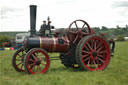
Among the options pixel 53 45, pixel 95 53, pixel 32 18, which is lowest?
pixel 95 53

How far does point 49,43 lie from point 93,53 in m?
1.75

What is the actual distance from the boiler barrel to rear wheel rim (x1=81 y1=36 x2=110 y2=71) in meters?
0.76

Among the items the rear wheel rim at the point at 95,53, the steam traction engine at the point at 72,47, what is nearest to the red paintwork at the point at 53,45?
the steam traction engine at the point at 72,47

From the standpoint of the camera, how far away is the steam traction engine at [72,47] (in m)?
6.95

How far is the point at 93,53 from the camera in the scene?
7434 mm

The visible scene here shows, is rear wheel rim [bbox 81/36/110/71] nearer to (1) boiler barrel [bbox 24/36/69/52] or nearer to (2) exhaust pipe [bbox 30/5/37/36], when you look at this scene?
(1) boiler barrel [bbox 24/36/69/52]

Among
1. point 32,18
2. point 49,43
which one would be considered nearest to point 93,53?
point 49,43

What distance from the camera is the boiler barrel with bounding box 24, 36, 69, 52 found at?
22.6 ft

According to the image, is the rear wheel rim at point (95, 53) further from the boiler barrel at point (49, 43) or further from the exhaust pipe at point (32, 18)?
the exhaust pipe at point (32, 18)

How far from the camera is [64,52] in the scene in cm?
775

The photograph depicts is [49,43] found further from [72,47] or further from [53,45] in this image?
[72,47]

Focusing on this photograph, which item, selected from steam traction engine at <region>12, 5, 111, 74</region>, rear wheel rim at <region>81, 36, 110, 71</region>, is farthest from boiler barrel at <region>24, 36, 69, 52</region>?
rear wheel rim at <region>81, 36, 110, 71</region>

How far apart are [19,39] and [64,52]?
28.6 meters

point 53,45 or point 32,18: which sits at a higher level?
point 32,18
